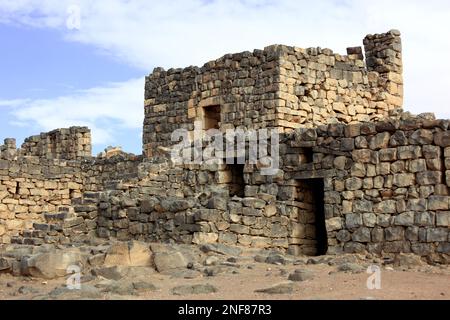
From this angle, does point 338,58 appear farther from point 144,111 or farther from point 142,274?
point 142,274

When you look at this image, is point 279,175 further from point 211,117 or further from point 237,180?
point 211,117

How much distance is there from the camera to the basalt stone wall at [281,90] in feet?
53.9

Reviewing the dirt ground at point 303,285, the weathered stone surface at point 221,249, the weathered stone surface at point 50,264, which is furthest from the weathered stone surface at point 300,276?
the weathered stone surface at point 50,264

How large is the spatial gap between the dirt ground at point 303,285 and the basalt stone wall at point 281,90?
22.4ft

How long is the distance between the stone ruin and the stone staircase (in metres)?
0.03

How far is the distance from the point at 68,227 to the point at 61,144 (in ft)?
33.5

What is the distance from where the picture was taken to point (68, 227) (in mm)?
13844

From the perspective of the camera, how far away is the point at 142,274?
372 inches

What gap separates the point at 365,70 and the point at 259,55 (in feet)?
9.29

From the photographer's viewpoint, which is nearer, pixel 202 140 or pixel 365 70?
pixel 202 140

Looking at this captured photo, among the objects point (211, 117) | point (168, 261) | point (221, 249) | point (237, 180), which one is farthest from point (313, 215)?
point (211, 117)

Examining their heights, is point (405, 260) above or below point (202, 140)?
below

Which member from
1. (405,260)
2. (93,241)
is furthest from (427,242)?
(93,241)
